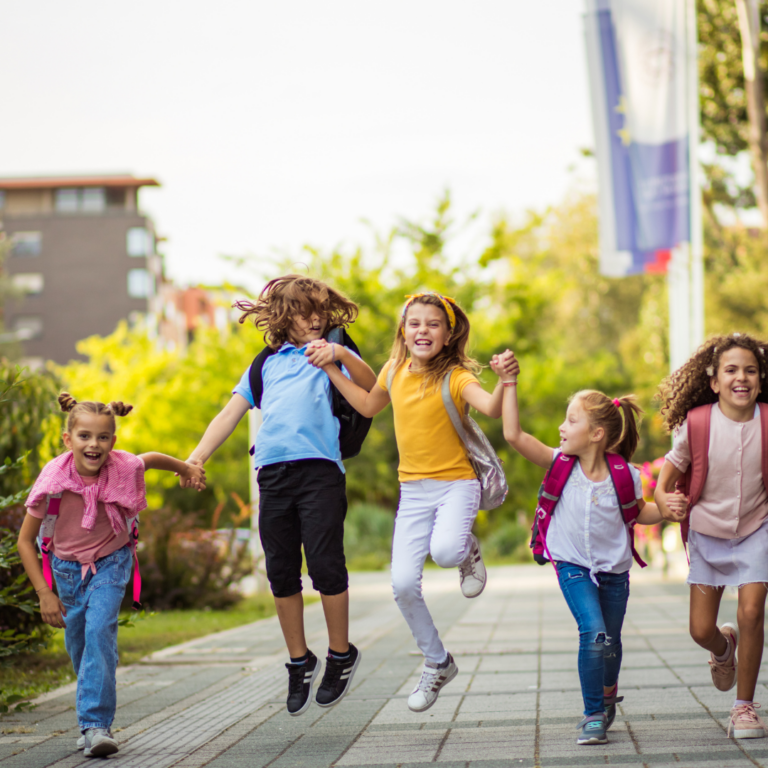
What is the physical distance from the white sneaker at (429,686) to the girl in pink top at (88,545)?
4.48 ft

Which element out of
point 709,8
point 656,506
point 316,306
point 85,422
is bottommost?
point 656,506

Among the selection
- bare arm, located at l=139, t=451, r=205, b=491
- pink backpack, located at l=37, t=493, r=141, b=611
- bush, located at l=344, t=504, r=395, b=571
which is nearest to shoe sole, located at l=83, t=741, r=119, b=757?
pink backpack, located at l=37, t=493, r=141, b=611

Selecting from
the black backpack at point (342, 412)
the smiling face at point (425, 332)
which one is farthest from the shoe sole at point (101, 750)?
the smiling face at point (425, 332)

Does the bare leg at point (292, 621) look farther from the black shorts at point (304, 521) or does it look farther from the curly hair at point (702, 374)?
the curly hair at point (702, 374)

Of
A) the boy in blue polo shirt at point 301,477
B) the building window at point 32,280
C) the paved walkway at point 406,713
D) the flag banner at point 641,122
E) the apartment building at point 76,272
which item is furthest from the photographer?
the building window at point 32,280

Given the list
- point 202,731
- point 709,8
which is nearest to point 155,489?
point 709,8

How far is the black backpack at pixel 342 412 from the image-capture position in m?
5.15

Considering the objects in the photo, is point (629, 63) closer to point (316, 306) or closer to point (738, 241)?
point (316, 306)

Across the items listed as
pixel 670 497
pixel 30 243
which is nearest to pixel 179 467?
pixel 670 497

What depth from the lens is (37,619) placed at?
24.4 feet

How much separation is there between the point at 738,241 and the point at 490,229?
335 inches

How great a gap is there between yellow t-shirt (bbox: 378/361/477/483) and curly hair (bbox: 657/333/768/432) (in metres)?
0.93

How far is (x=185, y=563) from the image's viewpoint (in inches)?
486

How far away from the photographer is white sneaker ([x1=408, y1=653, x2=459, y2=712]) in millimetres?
4840
